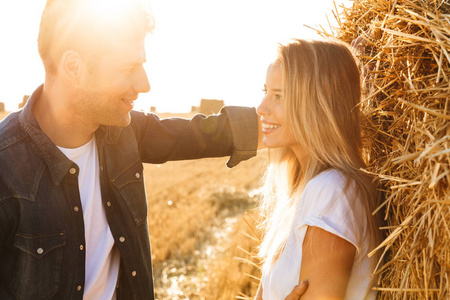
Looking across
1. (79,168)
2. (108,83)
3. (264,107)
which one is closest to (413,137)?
(264,107)

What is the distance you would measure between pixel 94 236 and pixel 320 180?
1450 mm

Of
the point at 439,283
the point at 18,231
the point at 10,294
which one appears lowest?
the point at 10,294

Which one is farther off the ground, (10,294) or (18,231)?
(18,231)

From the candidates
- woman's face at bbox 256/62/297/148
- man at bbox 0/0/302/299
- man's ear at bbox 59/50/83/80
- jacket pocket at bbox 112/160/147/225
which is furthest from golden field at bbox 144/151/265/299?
man's ear at bbox 59/50/83/80

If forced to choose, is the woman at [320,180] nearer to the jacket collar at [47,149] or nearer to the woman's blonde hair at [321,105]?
the woman's blonde hair at [321,105]

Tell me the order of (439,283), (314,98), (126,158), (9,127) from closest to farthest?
(439,283) < (314,98) < (9,127) < (126,158)

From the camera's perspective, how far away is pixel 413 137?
6.57 ft

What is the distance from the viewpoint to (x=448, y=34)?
1876mm

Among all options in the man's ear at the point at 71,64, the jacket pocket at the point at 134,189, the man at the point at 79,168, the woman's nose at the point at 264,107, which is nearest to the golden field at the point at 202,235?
the jacket pocket at the point at 134,189

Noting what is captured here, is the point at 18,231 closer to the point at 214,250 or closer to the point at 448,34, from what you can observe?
the point at 448,34

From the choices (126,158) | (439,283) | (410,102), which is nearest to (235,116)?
(126,158)

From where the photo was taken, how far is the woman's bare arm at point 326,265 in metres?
2.04

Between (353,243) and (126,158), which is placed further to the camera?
(126,158)

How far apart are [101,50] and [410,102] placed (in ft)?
5.76
